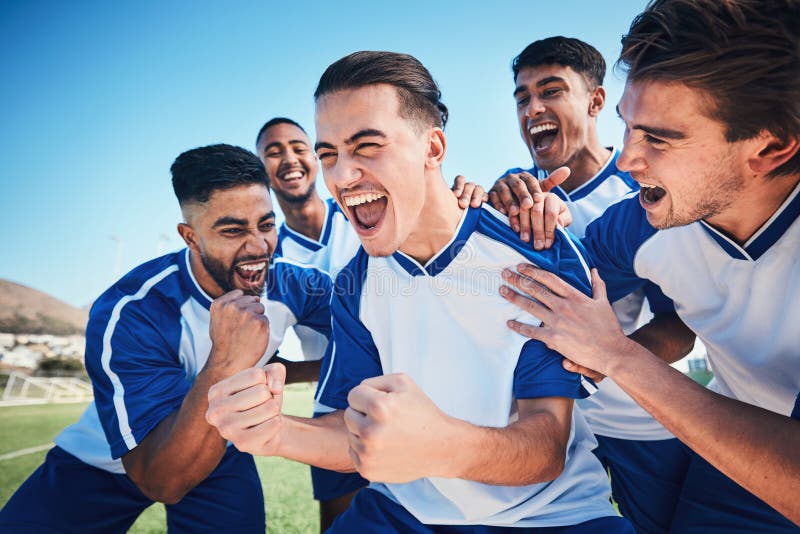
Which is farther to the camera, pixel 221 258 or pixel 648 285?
pixel 221 258

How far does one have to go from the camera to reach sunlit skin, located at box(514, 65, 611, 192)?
12.8 ft

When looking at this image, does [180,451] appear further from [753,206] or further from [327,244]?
[753,206]

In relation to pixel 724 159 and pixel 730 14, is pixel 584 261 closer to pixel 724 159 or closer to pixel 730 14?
pixel 724 159

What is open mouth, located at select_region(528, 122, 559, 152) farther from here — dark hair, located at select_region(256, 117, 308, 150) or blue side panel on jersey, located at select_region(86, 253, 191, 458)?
blue side panel on jersey, located at select_region(86, 253, 191, 458)

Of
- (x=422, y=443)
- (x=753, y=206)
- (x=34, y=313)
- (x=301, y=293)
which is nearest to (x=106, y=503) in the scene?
(x=301, y=293)

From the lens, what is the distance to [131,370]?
3.10 m

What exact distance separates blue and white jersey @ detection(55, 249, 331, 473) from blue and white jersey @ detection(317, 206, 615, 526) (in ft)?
3.40

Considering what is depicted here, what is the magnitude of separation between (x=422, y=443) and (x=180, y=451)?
195 cm

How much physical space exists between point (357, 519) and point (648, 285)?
6.39 feet

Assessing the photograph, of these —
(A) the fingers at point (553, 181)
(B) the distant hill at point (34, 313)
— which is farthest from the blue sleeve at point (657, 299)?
(B) the distant hill at point (34, 313)

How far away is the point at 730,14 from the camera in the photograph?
1.92 metres

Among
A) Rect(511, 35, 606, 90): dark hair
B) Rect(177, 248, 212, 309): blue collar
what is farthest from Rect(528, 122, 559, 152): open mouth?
Rect(177, 248, 212, 309): blue collar

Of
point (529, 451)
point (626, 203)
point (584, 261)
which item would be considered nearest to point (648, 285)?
point (626, 203)

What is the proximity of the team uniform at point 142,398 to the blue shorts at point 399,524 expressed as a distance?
4.80 feet
